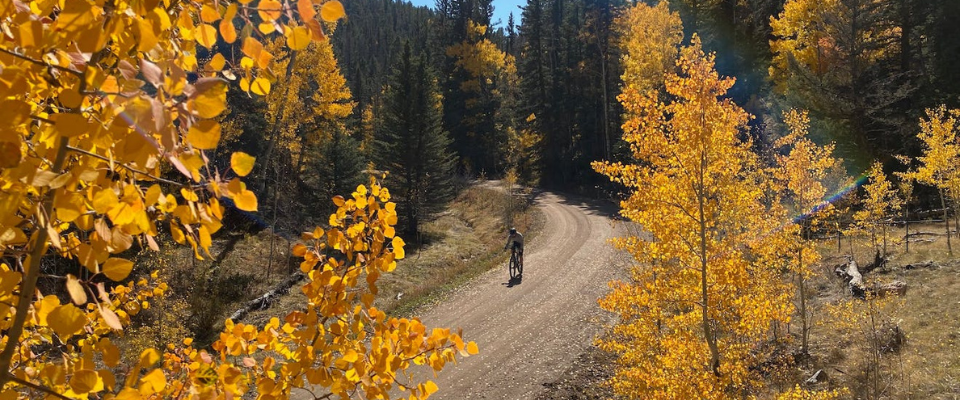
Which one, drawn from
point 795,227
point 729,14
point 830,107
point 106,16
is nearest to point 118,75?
point 106,16

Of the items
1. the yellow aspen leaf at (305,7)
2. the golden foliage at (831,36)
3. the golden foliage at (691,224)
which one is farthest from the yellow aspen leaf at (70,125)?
the golden foliage at (831,36)

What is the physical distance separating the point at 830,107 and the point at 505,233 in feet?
46.4

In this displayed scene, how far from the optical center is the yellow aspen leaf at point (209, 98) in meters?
0.60

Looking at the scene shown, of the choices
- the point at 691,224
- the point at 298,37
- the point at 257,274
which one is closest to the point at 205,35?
the point at 298,37

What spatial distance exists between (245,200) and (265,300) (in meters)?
14.5

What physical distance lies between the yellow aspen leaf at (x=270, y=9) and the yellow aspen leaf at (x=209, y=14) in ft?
0.35

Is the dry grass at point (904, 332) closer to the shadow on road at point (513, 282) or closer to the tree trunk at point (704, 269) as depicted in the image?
the tree trunk at point (704, 269)

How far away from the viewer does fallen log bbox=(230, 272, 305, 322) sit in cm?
1311

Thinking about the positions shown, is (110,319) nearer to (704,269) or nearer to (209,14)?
(209,14)

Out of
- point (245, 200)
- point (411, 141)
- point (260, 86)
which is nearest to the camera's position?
point (245, 200)

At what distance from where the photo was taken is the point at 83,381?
2.38ft

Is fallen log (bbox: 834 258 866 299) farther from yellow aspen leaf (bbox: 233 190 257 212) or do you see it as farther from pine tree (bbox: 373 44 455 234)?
pine tree (bbox: 373 44 455 234)

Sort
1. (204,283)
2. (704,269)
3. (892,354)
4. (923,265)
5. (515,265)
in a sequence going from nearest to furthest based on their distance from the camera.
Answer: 1. (704,269)
2. (892,354)
3. (923,265)
4. (204,283)
5. (515,265)

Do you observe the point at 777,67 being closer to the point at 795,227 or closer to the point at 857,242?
the point at 857,242
